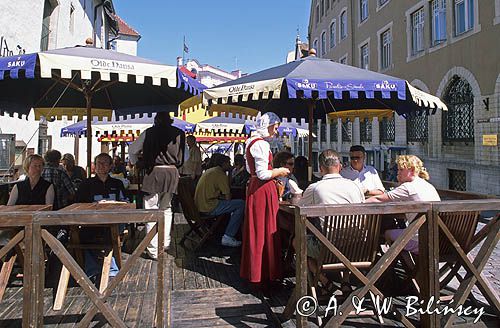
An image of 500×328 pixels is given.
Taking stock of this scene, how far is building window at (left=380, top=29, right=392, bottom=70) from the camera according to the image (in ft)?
62.7

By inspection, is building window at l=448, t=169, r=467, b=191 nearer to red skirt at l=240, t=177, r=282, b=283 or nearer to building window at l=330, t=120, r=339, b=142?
red skirt at l=240, t=177, r=282, b=283

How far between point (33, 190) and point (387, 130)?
17.6 metres

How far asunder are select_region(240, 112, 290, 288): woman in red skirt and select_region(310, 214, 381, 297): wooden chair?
675 mm

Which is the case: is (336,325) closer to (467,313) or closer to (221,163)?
(467,313)

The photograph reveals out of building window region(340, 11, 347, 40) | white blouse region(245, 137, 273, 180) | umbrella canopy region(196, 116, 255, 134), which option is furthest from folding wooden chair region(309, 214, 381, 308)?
building window region(340, 11, 347, 40)

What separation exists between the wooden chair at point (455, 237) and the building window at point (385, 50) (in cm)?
1738

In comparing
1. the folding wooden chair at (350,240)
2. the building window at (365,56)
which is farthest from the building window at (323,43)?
the folding wooden chair at (350,240)

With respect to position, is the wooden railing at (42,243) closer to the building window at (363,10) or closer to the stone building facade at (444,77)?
the stone building facade at (444,77)

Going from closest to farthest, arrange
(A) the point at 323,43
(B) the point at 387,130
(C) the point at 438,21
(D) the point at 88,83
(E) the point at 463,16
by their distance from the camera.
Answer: (D) the point at 88,83 < (E) the point at 463,16 < (C) the point at 438,21 < (B) the point at 387,130 < (A) the point at 323,43

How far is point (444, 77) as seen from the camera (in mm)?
14094

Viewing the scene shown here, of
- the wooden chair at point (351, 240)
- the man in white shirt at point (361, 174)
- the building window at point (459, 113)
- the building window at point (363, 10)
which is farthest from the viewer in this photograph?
the building window at point (363, 10)

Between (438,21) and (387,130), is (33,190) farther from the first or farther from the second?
(387,130)

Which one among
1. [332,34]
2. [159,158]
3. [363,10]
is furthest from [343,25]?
[159,158]

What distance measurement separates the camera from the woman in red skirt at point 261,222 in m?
3.72
